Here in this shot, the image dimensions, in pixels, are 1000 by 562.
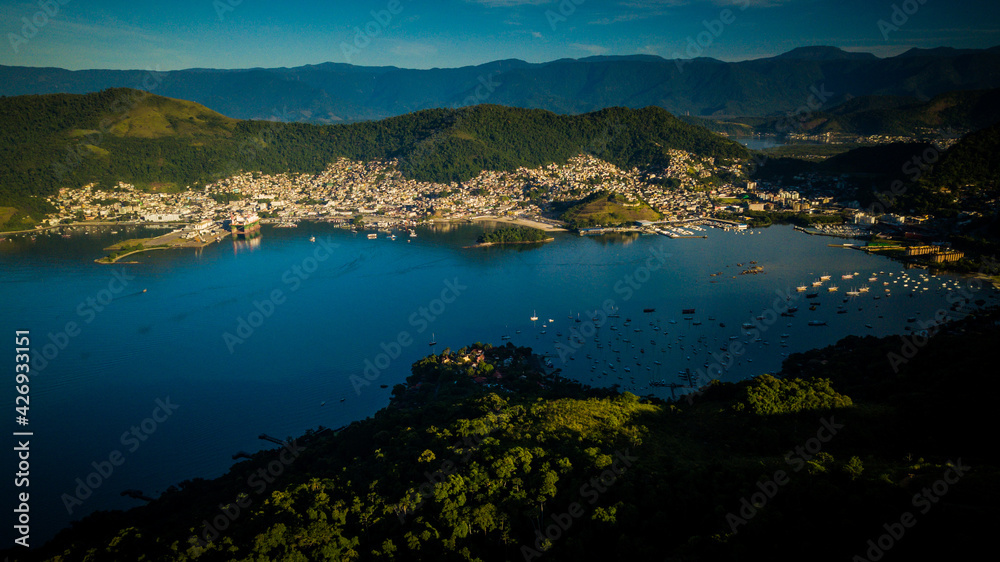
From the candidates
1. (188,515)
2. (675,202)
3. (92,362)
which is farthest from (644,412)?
(675,202)

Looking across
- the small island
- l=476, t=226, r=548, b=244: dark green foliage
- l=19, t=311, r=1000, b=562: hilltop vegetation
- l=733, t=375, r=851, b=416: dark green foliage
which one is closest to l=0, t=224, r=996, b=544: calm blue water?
the small island

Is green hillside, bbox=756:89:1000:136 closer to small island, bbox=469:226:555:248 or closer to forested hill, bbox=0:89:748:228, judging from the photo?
forested hill, bbox=0:89:748:228

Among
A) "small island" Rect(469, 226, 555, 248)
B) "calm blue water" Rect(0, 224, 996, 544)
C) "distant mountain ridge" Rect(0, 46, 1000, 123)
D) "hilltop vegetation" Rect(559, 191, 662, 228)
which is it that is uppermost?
"distant mountain ridge" Rect(0, 46, 1000, 123)

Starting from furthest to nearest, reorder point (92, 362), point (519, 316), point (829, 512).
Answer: point (519, 316)
point (92, 362)
point (829, 512)

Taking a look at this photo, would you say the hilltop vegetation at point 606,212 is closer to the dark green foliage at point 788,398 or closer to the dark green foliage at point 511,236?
the dark green foliage at point 511,236

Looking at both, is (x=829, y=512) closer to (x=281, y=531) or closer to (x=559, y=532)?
(x=559, y=532)

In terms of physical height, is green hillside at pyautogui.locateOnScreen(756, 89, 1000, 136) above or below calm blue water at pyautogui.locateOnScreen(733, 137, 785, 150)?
above
